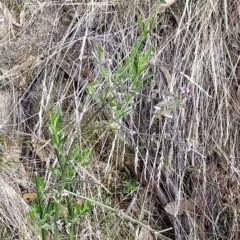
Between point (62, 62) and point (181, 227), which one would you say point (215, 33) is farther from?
point (181, 227)

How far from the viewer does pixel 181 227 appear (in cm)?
179

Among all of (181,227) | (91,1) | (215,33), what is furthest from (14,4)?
(181,227)

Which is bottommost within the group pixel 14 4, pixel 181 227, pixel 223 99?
pixel 181 227

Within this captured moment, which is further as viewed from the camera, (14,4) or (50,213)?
(14,4)

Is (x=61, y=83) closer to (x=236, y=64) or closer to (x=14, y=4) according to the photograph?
(x=14, y=4)

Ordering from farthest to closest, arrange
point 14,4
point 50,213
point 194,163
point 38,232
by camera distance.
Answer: point 14,4, point 194,163, point 38,232, point 50,213

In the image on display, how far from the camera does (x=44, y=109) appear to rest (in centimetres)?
182

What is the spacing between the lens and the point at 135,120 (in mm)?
1837

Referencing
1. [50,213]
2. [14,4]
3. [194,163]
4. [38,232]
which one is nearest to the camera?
[50,213]

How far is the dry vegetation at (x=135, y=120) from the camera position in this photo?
1.78 meters

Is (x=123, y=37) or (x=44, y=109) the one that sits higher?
(x=123, y=37)

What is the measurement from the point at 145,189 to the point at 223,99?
17.0 inches

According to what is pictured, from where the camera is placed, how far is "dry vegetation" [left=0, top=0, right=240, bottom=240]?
178cm

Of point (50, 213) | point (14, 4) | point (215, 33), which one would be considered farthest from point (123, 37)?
point (50, 213)
